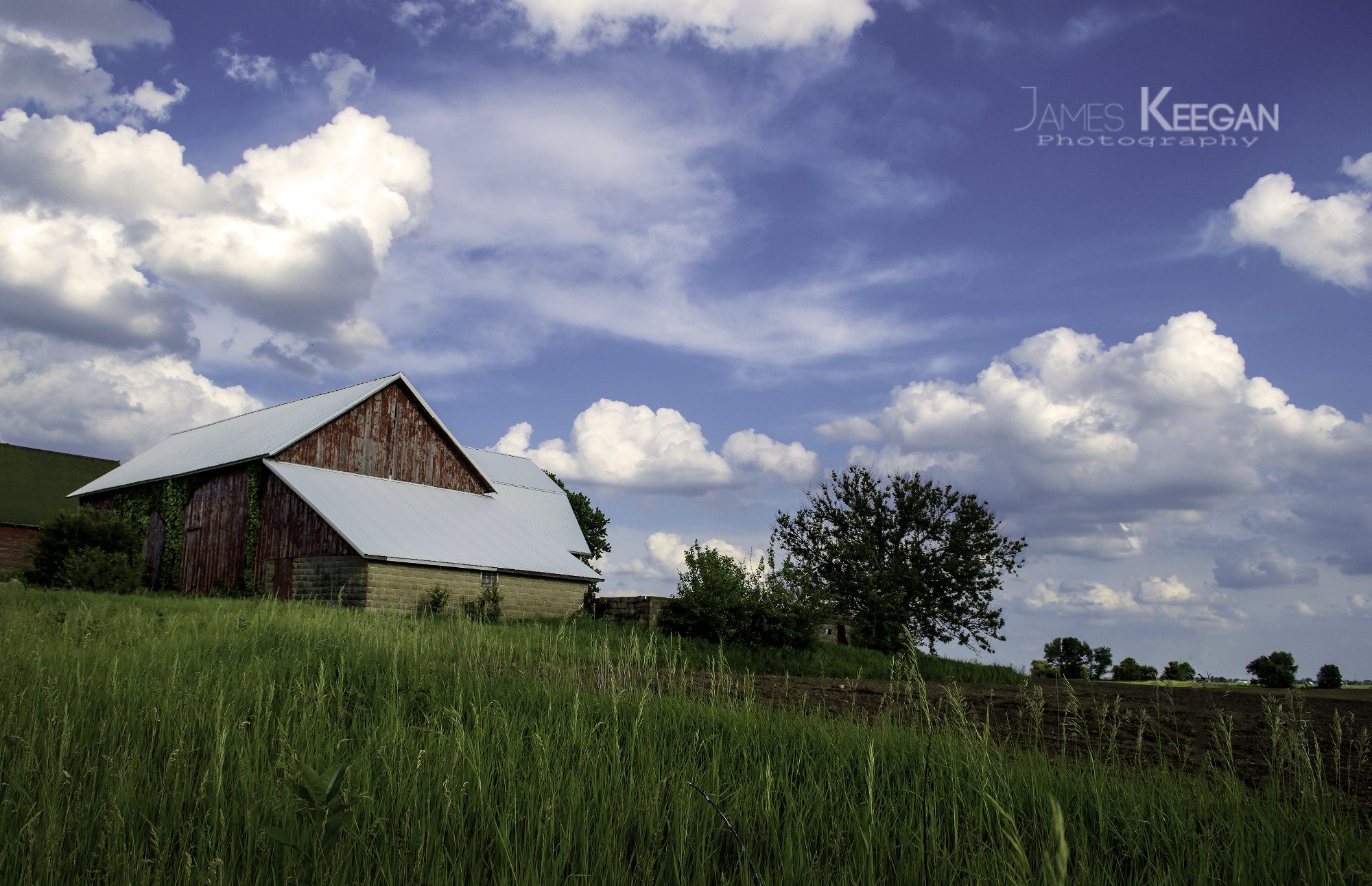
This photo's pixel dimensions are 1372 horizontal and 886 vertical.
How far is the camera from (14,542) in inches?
1636

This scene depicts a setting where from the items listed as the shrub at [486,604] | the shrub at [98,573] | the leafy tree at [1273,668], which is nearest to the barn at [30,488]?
the shrub at [98,573]

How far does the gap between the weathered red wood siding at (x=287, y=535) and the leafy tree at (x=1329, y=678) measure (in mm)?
30944

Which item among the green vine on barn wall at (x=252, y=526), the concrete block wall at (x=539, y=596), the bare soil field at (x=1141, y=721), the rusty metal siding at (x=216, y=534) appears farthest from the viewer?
the rusty metal siding at (x=216, y=534)

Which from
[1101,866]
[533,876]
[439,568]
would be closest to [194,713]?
[533,876]

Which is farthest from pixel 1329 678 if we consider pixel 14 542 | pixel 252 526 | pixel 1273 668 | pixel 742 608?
pixel 14 542

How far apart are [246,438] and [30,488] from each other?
1870 cm

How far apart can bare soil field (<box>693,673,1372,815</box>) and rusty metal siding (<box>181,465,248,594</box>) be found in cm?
2530

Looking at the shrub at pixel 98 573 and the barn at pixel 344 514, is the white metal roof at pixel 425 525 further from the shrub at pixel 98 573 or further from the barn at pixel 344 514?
the shrub at pixel 98 573

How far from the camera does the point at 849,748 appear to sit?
5.44 metres

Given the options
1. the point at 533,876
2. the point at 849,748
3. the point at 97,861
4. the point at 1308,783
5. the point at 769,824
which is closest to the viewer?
the point at 533,876

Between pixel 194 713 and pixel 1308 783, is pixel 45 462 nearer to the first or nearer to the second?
pixel 194 713

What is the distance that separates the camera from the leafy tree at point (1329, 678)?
2663 centimetres

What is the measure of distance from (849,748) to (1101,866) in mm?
1609

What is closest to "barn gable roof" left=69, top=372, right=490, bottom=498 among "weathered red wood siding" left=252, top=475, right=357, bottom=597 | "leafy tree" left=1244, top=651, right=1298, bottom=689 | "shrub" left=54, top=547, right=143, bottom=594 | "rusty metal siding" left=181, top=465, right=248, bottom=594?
"rusty metal siding" left=181, top=465, right=248, bottom=594
